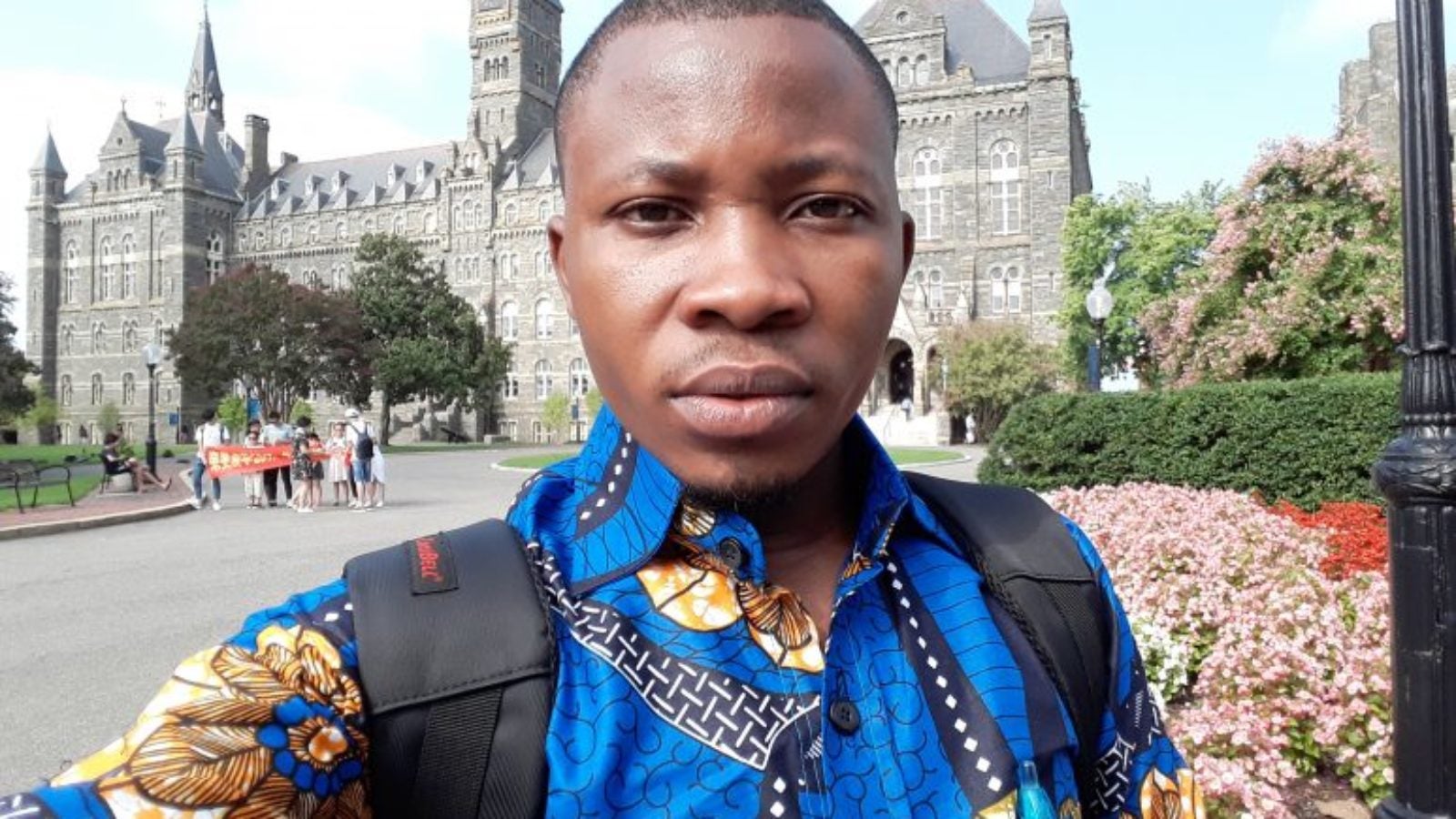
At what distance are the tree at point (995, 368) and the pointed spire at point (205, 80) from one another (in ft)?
220

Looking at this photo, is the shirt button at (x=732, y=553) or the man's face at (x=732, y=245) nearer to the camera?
the man's face at (x=732, y=245)

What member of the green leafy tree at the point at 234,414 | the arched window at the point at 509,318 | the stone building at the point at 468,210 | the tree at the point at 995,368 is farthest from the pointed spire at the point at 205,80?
the tree at the point at 995,368

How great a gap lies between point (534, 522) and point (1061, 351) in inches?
1436

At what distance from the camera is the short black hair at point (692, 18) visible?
40.6 inches

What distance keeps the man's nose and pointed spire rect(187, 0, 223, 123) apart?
89.3 m

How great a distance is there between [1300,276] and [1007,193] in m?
33.7

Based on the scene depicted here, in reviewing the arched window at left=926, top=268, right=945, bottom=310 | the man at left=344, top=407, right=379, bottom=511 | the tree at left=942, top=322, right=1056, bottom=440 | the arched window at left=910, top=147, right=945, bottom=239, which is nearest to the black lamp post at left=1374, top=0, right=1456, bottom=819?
the man at left=344, top=407, right=379, bottom=511

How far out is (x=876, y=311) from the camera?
1.05 metres

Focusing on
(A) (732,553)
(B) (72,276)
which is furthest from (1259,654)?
(B) (72,276)

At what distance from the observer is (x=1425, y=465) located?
283cm

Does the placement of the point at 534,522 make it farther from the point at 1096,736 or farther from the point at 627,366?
the point at 1096,736

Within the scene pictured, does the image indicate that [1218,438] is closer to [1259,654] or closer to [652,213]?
[1259,654]

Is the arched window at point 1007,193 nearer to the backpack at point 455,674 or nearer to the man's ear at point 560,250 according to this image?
the man's ear at point 560,250

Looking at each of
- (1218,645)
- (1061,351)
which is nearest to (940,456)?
(1061,351)
